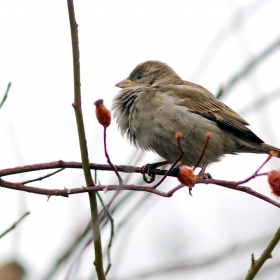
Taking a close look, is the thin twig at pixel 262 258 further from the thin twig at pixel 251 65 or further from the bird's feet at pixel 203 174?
the bird's feet at pixel 203 174

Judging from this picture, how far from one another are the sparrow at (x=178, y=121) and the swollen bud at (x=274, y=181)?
2.58 m

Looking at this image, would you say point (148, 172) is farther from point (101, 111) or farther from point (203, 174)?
point (203, 174)

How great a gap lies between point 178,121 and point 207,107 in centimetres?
82

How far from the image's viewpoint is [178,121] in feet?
17.9

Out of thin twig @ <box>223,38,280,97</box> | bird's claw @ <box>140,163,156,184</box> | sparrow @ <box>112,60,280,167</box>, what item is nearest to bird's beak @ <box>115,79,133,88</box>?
sparrow @ <box>112,60,280,167</box>

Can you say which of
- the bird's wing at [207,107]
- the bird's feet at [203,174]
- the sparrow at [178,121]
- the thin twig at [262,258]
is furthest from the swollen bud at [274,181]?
the bird's wing at [207,107]

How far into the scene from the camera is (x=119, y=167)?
301 cm

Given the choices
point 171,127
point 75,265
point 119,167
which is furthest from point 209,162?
point 75,265

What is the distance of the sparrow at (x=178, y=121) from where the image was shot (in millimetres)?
5348

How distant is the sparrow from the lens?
5348 mm

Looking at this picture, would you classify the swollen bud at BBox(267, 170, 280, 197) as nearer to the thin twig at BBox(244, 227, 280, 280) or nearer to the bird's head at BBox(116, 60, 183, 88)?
the thin twig at BBox(244, 227, 280, 280)

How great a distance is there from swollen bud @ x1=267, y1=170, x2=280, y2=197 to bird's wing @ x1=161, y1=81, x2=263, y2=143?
3246 mm

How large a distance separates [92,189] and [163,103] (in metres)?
3.02

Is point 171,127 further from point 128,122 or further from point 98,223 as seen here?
point 98,223
